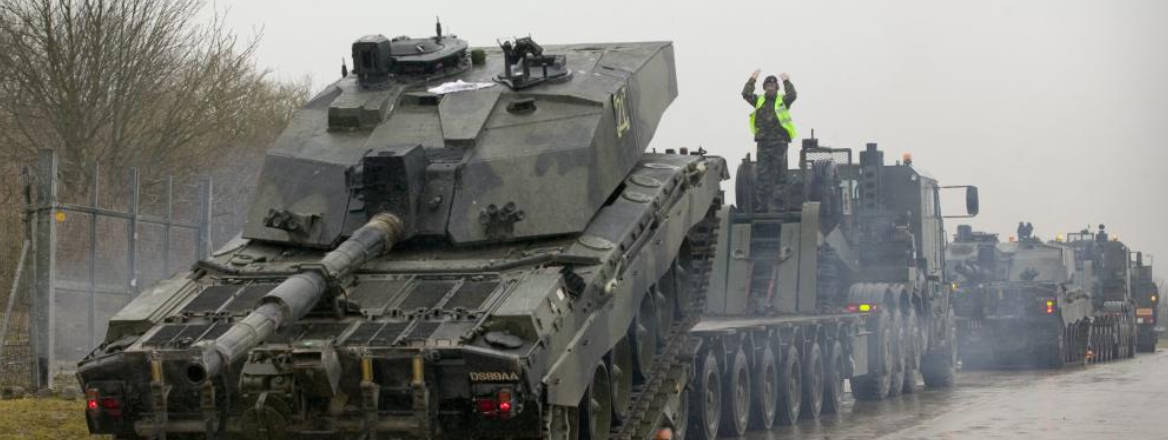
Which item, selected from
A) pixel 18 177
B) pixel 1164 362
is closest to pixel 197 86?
pixel 18 177

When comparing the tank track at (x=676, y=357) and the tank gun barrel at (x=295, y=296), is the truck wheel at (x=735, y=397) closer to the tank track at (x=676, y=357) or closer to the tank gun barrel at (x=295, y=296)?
the tank track at (x=676, y=357)

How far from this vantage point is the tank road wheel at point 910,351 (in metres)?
28.1

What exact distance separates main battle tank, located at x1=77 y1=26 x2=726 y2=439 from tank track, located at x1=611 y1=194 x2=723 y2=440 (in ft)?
0.16

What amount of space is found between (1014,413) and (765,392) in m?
3.36

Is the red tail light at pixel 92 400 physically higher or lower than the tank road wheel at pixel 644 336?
lower

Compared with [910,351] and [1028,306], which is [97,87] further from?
[1028,306]

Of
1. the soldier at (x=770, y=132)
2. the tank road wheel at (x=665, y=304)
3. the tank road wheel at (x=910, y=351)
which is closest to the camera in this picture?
the tank road wheel at (x=665, y=304)

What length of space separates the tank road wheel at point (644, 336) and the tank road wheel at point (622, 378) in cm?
9

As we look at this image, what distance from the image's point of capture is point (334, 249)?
51.0 feet

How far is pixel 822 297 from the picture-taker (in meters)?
25.8

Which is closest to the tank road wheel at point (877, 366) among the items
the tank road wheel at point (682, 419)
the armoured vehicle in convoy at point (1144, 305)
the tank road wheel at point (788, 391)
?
the tank road wheel at point (788, 391)

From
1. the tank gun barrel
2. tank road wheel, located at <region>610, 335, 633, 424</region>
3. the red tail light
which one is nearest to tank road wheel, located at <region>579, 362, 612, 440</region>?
tank road wheel, located at <region>610, 335, 633, 424</region>

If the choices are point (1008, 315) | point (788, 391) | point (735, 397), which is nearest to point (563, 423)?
point (735, 397)

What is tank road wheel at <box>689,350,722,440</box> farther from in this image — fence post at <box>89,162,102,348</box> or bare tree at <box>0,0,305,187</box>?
bare tree at <box>0,0,305,187</box>
